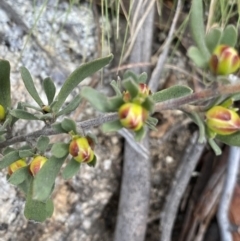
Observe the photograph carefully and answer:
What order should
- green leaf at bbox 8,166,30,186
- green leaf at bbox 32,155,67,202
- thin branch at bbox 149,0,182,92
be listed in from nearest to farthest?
green leaf at bbox 32,155,67,202, green leaf at bbox 8,166,30,186, thin branch at bbox 149,0,182,92

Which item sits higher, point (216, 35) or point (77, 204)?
point (216, 35)

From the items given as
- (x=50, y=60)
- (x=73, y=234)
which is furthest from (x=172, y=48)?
(x=73, y=234)

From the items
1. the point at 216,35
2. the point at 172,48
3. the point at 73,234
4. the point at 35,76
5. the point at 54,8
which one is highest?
the point at 216,35

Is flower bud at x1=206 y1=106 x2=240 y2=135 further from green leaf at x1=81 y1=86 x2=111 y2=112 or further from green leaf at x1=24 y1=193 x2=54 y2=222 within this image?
green leaf at x1=24 y1=193 x2=54 y2=222

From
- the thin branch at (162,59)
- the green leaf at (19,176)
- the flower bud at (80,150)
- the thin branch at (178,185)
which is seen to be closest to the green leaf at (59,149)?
the flower bud at (80,150)

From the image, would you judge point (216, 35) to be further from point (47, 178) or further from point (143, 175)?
point (143, 175)

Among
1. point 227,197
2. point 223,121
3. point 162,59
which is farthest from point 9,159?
point 227,197

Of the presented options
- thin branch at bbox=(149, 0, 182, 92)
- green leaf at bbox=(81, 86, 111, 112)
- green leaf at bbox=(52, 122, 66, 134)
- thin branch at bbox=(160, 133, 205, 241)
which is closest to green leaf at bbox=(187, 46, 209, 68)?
green leaf at bbox=(81, 86, 111, 112)

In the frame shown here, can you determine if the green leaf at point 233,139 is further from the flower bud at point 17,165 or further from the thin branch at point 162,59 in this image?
the thin branch at point 162,59
